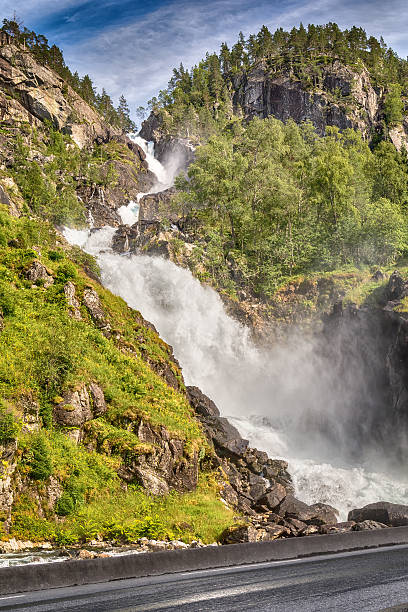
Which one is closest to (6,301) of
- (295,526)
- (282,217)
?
(295,526)

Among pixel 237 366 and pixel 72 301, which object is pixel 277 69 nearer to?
pixel 237 366

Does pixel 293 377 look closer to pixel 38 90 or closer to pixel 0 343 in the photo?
pixel 0 343

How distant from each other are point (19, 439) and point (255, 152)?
5039cm

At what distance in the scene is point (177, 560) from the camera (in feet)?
30.1

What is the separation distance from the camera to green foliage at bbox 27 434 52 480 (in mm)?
13953

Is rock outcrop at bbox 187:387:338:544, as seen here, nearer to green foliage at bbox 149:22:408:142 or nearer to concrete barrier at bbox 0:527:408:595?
concrete barrier at bbox 0:527:408:595

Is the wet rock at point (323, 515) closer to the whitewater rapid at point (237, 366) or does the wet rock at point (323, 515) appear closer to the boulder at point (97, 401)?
the whitewater rapid at point (237, 366)

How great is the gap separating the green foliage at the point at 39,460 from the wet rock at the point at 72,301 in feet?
30.7

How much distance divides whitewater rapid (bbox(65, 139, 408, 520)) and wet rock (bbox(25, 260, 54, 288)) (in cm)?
1647

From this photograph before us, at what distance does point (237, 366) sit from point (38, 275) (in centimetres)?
2218

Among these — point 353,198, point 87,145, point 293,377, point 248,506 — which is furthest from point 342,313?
point 87,145

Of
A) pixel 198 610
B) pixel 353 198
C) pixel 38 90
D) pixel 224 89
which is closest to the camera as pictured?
pixel 198 610

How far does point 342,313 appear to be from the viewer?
39688 mm

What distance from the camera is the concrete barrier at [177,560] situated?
7277 mm
